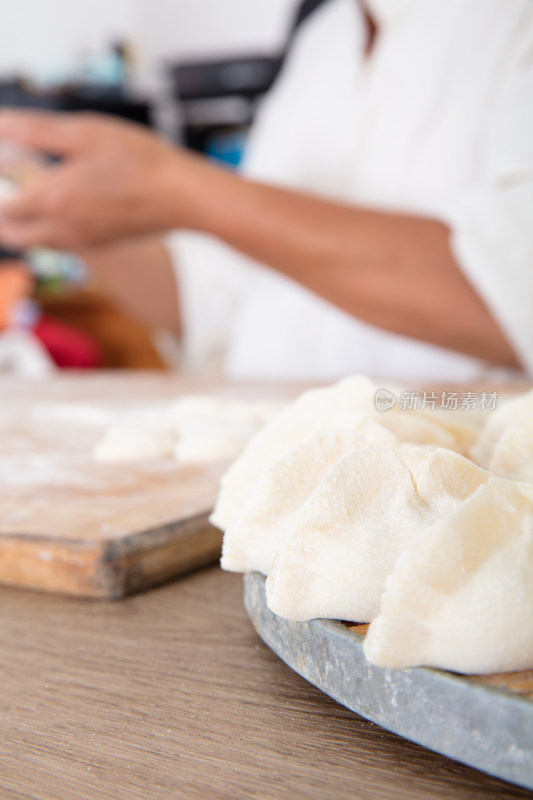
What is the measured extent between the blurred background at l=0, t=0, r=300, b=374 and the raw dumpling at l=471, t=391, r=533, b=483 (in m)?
1.88

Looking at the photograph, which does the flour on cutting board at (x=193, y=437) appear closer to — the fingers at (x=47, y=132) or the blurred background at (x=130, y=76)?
the fingers at (x=47, y=132)

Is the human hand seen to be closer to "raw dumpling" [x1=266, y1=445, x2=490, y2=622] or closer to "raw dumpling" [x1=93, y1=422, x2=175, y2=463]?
"raw dumpling" [x1=93, y1=422, x2=175, y2=463]

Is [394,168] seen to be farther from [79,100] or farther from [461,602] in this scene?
[79,100]

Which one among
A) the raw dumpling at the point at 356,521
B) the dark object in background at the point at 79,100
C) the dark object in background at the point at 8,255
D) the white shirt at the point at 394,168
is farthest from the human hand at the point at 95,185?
the dark object in background at the point at 79,100

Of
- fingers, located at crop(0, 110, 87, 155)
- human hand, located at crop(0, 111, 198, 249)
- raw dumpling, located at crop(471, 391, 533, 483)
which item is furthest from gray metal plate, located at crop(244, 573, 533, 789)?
fingers, located at crop(0, 110, 87, 155)

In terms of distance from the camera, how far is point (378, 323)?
3.84ft

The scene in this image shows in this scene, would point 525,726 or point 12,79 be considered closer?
point 525,726

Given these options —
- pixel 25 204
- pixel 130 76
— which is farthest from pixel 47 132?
pixel 130 76

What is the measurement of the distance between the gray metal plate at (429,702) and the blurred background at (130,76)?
1.96 metres

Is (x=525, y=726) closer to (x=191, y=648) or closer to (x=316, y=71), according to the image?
(x=191, y=648)

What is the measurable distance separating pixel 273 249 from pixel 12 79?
2.32 meters

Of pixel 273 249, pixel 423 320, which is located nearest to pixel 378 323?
pixel 423 320

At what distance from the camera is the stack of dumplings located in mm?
273

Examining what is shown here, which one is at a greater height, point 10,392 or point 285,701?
point 285,701
